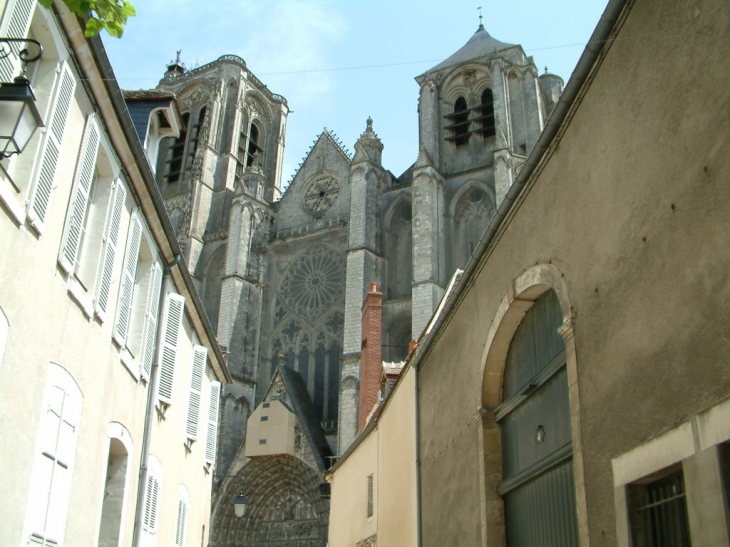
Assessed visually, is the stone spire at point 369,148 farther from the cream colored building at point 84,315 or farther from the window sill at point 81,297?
the window sill at point 81,297

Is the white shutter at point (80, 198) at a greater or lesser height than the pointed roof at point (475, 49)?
lesser

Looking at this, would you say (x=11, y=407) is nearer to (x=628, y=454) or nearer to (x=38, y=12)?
(x=38, y=12)

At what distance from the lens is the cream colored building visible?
15.8 ft

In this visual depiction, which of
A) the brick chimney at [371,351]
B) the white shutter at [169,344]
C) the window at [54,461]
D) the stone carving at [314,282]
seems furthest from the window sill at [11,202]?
the stone carving at [314,282]

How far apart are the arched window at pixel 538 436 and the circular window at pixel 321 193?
23.9 meters

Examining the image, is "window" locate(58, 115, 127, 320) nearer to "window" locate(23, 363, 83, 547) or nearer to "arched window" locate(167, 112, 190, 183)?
"window" locate(23, 363, 83, 547)

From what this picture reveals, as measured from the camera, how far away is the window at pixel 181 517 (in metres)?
9.52

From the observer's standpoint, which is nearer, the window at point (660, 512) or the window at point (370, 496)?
the window at point (660, 512)

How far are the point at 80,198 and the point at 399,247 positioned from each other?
21.6 meters

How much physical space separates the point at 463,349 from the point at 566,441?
2.46m

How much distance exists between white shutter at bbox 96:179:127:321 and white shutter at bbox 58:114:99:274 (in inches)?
12.4

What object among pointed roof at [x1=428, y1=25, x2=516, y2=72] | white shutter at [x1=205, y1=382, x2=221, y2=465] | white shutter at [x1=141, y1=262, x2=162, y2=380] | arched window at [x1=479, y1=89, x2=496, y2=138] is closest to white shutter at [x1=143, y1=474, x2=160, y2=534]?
white shutter at [x1=141, y1=262, x2=162, y2=380]

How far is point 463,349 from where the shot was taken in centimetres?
777

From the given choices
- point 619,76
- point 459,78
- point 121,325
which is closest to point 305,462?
point 459,78
